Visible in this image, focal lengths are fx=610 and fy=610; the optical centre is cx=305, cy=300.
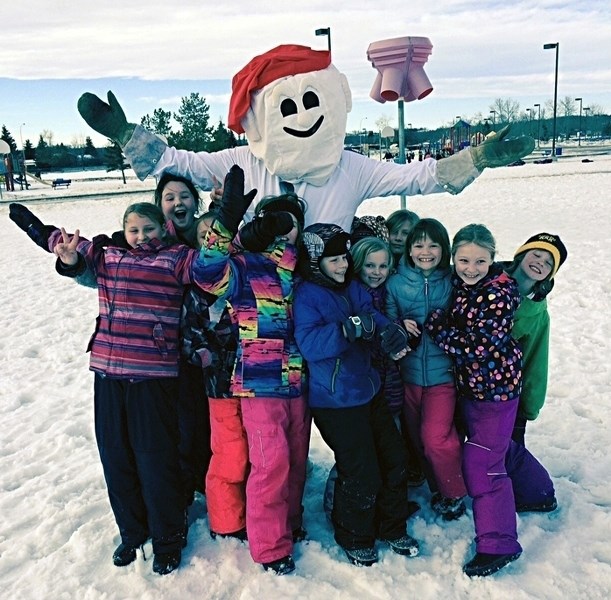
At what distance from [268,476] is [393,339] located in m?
0.84

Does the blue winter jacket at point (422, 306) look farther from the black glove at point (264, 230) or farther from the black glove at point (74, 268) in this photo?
the black glove at point (74, 268)

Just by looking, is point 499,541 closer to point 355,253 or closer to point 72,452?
point 355,253

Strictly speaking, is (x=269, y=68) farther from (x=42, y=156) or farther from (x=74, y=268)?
(x=42, y=156)

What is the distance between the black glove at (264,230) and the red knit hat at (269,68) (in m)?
1.04

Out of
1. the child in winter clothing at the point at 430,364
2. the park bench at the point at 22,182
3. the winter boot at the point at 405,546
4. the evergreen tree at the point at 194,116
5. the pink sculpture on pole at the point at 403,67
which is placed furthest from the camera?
the evergreen tree at the point at 194,116

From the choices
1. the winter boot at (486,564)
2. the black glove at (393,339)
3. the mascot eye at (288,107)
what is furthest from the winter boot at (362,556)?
the mascot eye at (288,107)

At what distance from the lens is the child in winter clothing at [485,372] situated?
105 inches

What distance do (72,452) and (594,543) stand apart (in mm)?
2955

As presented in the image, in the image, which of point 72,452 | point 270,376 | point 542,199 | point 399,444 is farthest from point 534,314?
point 542,199

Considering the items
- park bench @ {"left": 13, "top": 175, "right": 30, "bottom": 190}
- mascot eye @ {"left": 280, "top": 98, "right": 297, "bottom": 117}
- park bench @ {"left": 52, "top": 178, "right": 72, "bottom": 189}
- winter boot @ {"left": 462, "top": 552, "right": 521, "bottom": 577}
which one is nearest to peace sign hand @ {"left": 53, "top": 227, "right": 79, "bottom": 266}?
mascot eye @ {"left": 280, "top": 98, "right": 297, "bottom": 117}

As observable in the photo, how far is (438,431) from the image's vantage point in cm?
293

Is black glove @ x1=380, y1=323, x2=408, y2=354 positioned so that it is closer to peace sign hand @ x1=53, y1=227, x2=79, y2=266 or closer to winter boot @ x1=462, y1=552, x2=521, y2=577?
winter boot @ x1=462, y1=552, x2=521, y2=577

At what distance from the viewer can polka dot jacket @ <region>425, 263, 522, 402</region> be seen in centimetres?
267

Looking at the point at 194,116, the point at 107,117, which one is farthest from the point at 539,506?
the point at 194,116
